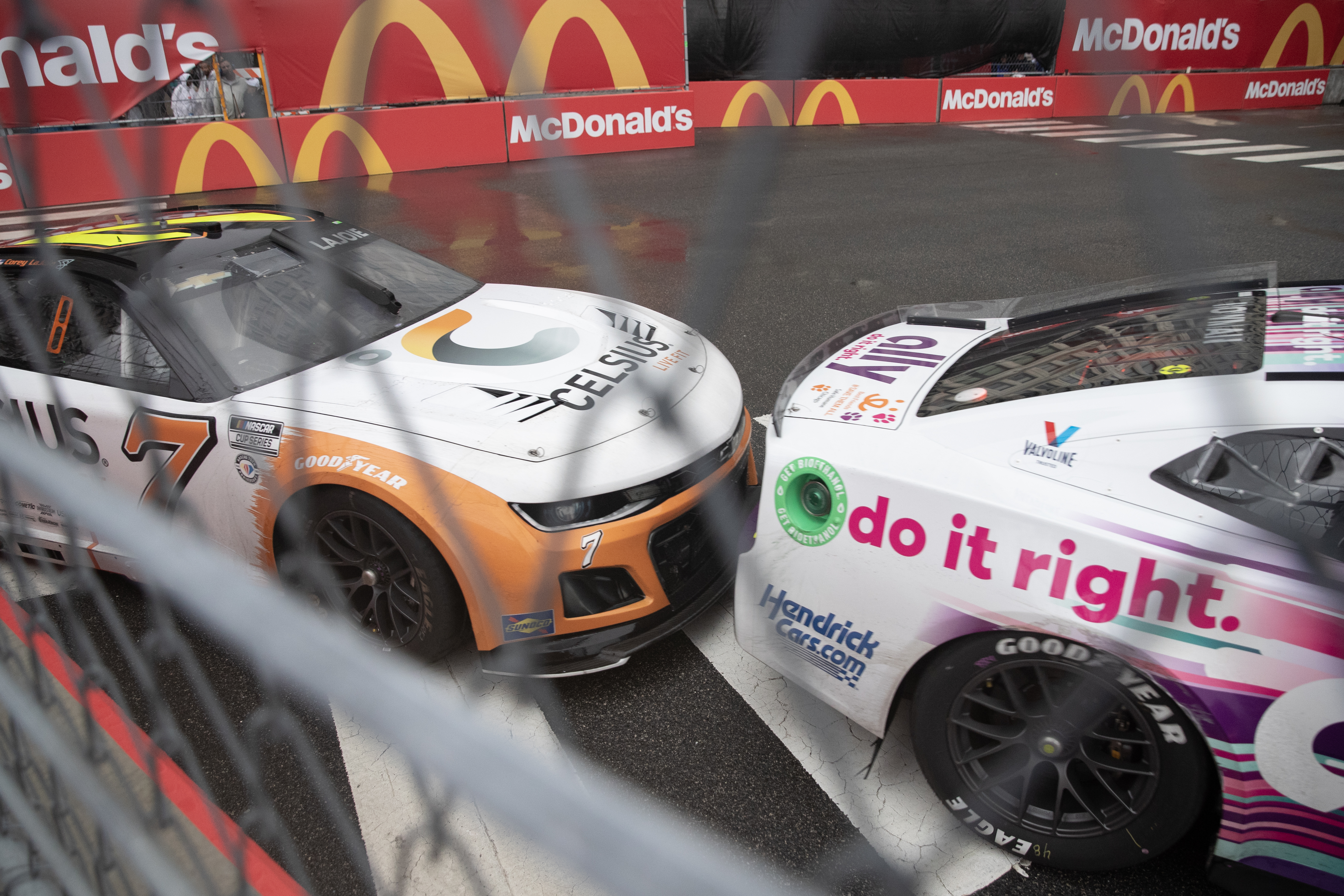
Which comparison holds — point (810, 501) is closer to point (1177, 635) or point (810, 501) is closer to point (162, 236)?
point (1177, 635)

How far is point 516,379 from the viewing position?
252 cm

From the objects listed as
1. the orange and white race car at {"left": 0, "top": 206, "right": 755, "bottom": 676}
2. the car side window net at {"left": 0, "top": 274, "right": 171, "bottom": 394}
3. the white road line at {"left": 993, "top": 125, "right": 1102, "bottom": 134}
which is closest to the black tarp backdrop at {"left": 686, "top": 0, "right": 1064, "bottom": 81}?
the orange and white race car at {"left": 0, "top": 206, "right": 755, "bottom": 676}

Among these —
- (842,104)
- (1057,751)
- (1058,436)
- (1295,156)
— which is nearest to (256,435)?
(1058,436)

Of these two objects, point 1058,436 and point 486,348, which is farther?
point 486,348

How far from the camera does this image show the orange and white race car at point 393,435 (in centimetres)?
218

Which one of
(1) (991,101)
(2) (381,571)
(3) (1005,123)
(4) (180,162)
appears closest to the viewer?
(2) (381,571)

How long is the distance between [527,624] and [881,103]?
13941 mm

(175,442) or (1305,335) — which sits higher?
(1305,335)

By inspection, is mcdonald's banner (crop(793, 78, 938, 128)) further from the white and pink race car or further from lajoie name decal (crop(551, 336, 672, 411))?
the white and pink race car

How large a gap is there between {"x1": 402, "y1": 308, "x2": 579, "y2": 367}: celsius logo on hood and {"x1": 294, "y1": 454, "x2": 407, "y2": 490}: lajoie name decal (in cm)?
51

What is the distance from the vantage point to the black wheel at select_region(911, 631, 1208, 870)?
1.62 meters

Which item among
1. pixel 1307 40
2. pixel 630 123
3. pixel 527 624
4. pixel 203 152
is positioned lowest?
pixel 630 123

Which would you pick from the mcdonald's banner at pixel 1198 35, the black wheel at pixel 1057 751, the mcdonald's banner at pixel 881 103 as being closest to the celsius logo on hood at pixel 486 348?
the black wheel at pixel 1057 751

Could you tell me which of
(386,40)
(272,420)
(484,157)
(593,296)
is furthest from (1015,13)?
(484,157)
